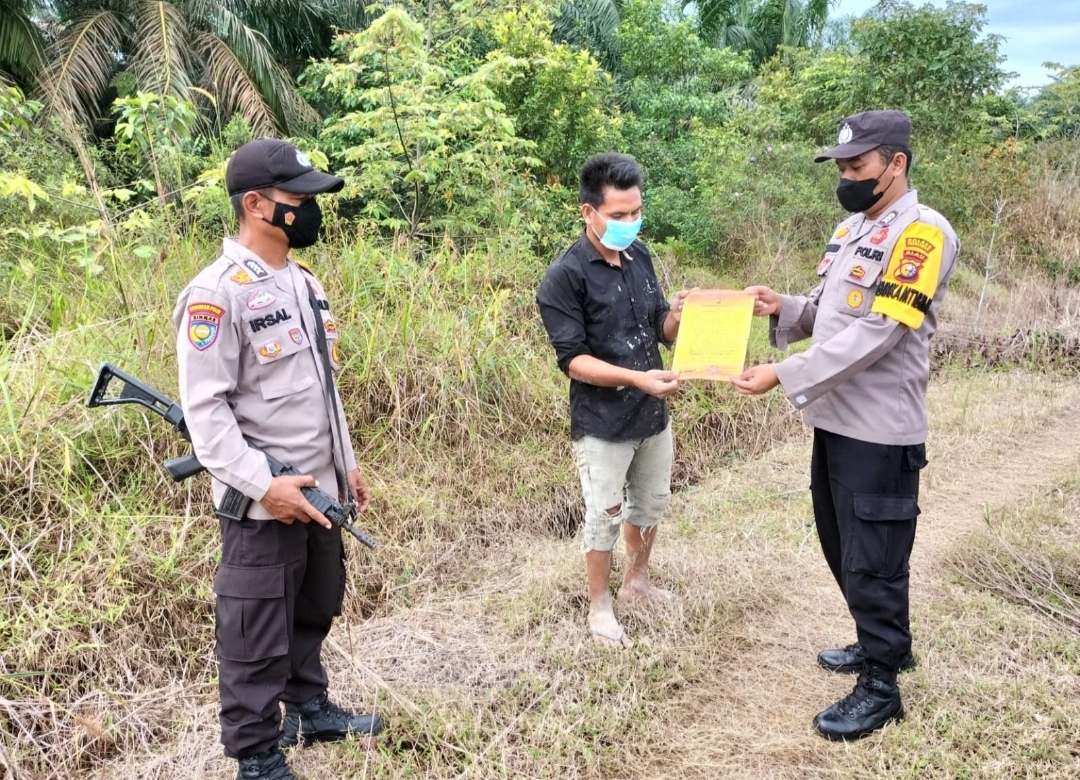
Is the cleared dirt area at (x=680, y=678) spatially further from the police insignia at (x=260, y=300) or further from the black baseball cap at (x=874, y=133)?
the black baseball cap at (x=874, y=133)

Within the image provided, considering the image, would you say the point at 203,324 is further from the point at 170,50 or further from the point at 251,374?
the point at 170,50

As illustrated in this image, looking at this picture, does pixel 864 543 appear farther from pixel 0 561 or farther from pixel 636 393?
pixel 0 561

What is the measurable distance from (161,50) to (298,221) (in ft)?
35.8

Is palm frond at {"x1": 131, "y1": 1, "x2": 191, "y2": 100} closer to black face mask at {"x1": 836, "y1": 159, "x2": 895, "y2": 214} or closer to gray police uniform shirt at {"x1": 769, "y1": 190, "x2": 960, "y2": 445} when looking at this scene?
black face mask at {"x1": 836, "y1": 159, "x2": 895, "y2": 214}

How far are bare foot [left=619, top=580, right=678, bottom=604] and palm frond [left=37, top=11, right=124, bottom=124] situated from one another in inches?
408

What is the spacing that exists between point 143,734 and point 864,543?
2540 mm

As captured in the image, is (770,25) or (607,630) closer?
(607,630)

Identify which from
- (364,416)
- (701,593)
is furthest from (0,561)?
(701,593)

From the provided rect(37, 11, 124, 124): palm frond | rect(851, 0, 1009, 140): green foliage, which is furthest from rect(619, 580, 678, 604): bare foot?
rect(37, 11, 124, 124): palm frond

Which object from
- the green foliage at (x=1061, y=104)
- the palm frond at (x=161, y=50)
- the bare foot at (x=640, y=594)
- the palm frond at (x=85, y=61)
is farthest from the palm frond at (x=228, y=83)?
the green foliage at (x=1061, y=104)

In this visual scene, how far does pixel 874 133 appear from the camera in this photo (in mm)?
2377

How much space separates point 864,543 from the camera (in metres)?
2.44

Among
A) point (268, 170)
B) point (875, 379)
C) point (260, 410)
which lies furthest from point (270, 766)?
point (875, 379)

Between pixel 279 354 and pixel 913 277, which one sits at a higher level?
pixel 913 277
